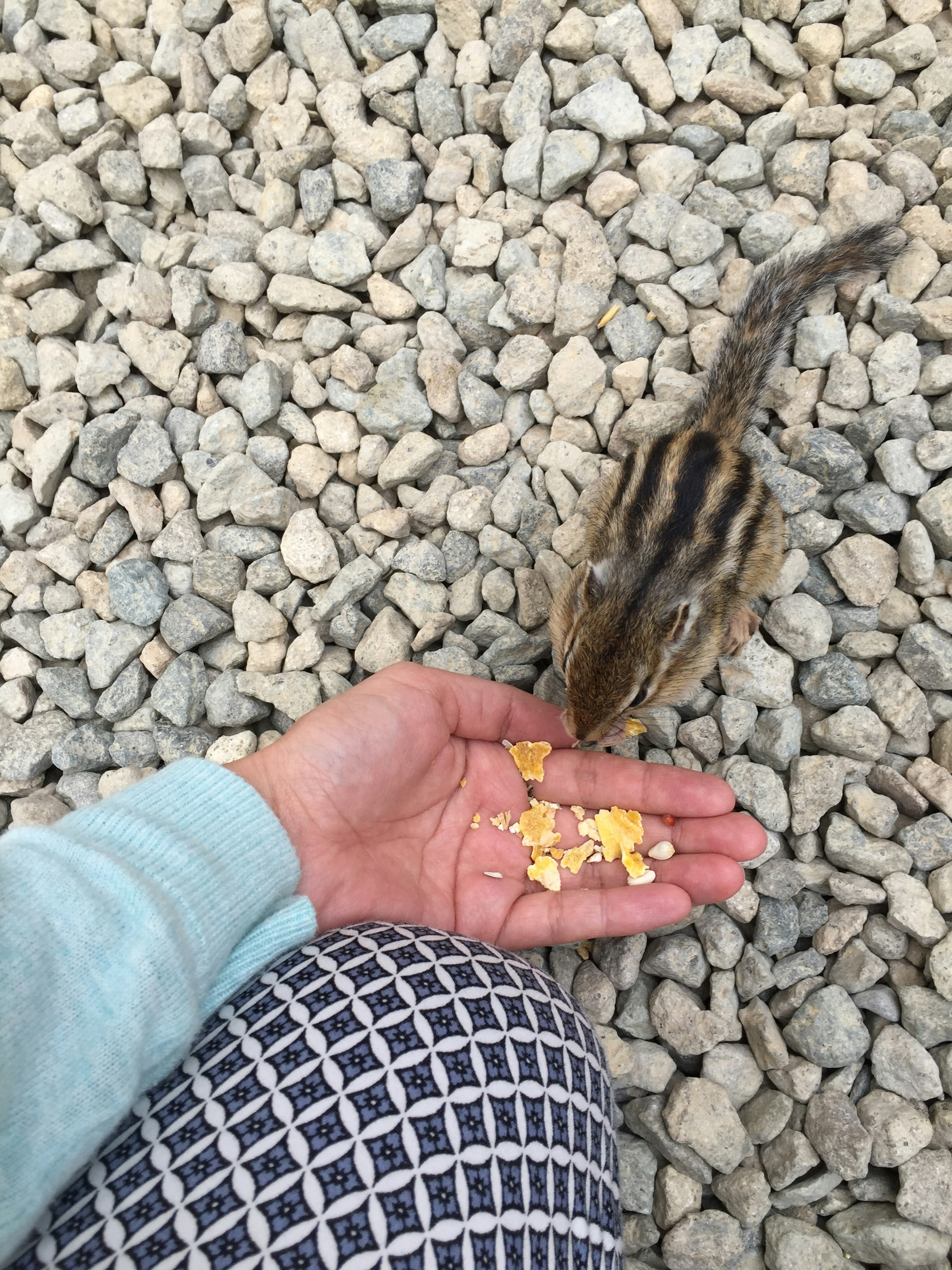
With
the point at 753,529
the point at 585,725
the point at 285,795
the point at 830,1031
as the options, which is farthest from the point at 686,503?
the point at 830,1031

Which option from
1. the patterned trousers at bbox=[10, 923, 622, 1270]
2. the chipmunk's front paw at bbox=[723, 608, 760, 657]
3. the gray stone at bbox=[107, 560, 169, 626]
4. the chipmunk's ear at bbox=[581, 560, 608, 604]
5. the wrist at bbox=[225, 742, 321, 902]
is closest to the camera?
the patterned trousers at bbox=[10, 923, 622, 1270]

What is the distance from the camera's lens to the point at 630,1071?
7.89 feet

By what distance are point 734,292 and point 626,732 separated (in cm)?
165

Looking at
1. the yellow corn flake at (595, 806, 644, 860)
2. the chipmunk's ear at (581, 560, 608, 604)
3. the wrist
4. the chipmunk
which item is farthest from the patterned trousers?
the chipmunk's ear at (581, 560, 608, 604)

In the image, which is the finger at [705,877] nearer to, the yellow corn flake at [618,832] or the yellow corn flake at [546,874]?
the yellow corn flake at [618,832]

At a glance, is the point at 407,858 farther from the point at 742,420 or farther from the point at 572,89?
the point at 572,89

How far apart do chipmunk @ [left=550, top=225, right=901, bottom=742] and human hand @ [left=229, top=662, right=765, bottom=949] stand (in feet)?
0.84

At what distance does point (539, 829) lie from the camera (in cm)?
251

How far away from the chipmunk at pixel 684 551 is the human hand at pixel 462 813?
255 mm

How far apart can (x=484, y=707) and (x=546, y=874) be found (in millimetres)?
524

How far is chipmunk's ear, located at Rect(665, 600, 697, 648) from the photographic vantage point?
237 centimetres

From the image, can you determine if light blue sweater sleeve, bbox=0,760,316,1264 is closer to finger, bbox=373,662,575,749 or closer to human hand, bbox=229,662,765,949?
human hand, bbox=229,662,765,949

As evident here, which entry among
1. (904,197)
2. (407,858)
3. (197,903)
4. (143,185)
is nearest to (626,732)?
(407,858)

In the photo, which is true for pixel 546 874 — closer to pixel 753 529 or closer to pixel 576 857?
pixel 576 857
